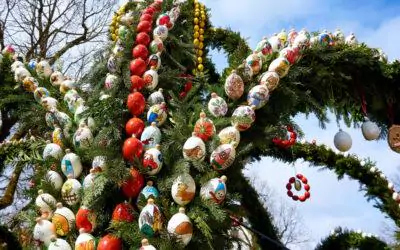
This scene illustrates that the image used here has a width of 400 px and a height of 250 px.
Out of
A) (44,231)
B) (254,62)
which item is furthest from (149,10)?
(44,231)

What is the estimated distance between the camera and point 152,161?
204cm

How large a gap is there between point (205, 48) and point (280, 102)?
1.27m

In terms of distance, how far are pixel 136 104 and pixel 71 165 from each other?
0.43 m

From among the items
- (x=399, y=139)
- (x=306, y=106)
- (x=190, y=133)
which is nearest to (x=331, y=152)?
(x=399, y=139)

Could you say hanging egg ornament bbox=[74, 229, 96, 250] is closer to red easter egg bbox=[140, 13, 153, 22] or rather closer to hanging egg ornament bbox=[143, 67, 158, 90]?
hanging egg ornament bbox=[143, 67, 158, 90]

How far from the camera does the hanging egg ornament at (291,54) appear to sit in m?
2.39

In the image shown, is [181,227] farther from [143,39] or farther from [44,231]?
[143,39]

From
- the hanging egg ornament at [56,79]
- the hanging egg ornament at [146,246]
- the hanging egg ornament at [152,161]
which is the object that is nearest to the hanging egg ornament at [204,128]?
the hanging egg ornament at [152,161]

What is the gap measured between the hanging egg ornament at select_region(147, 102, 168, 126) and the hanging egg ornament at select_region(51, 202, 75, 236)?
57 cm

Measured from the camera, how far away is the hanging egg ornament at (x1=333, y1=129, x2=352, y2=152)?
309cm

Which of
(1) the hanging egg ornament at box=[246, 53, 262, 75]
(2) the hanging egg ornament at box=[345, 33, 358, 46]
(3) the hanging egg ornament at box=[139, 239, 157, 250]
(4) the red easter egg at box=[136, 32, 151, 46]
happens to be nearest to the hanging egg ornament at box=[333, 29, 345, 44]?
(2) the hanging egg ornament at box=[345, 33, 358, 46]

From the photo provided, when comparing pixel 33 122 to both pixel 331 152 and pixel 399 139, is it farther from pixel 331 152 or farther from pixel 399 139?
pixel 331 152

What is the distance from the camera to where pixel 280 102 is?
2.39m

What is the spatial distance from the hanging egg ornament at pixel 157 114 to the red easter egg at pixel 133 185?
0.34 meters
